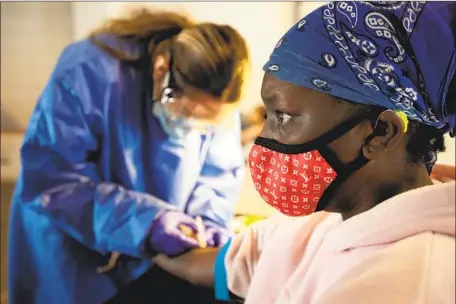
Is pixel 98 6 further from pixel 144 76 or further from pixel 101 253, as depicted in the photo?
pixel 101 253

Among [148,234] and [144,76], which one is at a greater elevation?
[144,76]

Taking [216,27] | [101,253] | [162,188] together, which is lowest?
[101,253]

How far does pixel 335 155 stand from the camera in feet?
2.48

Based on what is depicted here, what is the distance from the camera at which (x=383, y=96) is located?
712 millimetres

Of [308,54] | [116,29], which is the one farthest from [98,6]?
[308,54]

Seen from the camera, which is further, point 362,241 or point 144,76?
point 144,76

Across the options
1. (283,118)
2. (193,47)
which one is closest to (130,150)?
(193,47)

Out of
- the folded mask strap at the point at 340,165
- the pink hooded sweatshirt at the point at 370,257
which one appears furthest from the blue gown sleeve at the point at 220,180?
the folded mask strap at the point at 340,165

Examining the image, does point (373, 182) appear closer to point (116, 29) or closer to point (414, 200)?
point (414, 200)

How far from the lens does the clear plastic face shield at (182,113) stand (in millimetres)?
959

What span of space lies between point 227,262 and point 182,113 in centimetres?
24

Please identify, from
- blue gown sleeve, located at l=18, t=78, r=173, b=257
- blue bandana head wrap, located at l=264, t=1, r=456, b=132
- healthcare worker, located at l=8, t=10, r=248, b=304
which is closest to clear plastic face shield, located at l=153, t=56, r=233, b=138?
healthcare worker, located at l=8, t=10, r=248, b=304

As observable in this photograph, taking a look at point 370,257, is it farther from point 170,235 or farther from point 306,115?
point 170,235

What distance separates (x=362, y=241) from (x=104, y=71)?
47 cm
